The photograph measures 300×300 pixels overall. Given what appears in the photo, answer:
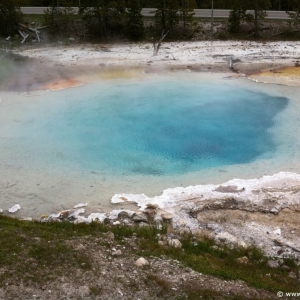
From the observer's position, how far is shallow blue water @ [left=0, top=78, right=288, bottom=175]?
859cm

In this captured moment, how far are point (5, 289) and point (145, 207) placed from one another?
2.95m

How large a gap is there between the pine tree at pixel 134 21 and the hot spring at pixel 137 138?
8053 mm

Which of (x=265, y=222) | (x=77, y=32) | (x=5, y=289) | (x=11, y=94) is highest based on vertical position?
(x=77, y=32)

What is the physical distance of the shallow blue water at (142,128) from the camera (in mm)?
8591

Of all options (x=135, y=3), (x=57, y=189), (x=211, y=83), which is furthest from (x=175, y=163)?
(x=135, y=3)

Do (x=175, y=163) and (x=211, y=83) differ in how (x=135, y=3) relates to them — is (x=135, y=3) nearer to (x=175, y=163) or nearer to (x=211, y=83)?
(x=211, y=83)

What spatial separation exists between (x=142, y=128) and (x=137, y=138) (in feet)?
2.18

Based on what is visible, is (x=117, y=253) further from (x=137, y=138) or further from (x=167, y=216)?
(x=137, y=138)

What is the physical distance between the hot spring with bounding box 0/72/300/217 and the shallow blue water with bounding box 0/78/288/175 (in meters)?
0.02

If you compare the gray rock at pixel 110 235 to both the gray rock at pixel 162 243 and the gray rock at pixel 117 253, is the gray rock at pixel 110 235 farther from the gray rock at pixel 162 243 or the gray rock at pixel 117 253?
the gray rock at pixel 162 243

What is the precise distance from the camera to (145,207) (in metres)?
6.79

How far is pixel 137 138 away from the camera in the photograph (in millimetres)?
9727

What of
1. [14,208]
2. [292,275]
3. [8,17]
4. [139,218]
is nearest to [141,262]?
[139,218]

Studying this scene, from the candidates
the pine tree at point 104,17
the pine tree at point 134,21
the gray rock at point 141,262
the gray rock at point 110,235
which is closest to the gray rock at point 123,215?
the gray rock at point 110,235
